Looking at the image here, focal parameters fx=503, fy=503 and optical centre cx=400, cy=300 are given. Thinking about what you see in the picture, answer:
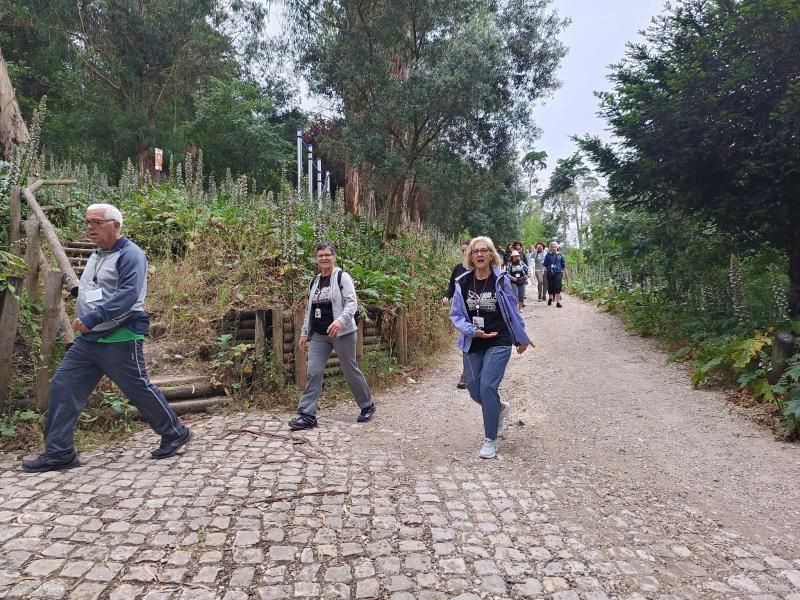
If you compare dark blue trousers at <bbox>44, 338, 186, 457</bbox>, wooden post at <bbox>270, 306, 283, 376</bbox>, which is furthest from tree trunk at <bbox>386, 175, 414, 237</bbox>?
dark blue trousers at <bbox>44, 338, 186, 457</bbox>

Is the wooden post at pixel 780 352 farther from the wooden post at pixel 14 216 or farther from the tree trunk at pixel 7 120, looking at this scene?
the tree trunk at pixel 7 120

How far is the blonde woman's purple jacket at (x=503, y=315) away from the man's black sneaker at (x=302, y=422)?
1.68 metres

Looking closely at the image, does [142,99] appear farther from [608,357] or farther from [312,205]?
[608,357]

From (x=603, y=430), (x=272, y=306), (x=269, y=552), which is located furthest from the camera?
(x=272, y=306)

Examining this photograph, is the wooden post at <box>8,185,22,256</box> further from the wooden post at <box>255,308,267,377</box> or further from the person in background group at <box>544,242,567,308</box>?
the person in background group at <box>544,242,567,308</box>

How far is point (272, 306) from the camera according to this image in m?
6.01

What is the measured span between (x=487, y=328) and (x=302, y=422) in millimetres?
2031

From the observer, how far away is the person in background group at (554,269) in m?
13.9

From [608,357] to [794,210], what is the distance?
3285 mm

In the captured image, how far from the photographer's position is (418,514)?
331cm

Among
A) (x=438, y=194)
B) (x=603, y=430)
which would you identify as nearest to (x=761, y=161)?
(x=603, y=430)

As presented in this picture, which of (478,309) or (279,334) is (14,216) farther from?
(478,309)

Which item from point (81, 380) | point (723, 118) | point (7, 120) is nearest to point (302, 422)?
point (81, 380)

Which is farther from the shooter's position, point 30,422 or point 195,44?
point 195,44
